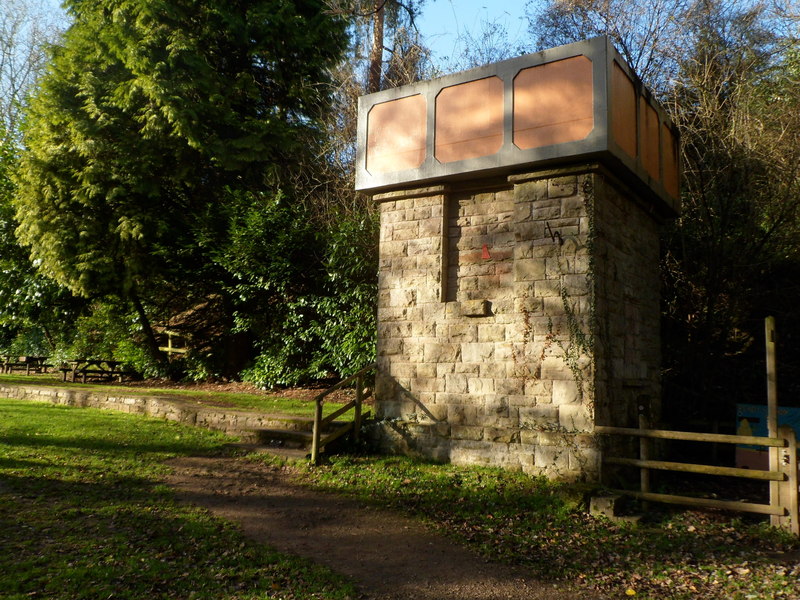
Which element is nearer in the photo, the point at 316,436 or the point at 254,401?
the point at 316,436

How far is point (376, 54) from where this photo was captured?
50.0 ft

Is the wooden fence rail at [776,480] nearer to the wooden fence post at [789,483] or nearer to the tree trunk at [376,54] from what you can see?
the wooden fence post at [789,483]

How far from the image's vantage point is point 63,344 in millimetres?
19500

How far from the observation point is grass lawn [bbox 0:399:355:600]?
457cm

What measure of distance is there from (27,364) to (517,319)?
18.5 meters

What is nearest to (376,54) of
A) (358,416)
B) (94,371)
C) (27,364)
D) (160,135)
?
(160,135)

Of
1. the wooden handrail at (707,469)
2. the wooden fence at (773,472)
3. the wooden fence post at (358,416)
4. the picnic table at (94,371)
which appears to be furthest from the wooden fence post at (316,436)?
the picnic table at (94,371)

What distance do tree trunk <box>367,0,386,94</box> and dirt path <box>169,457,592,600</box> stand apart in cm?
1020

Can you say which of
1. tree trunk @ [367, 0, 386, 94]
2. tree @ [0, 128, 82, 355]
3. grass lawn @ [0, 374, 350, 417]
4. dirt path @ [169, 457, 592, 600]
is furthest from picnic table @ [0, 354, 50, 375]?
dirt path @ [169, 457, 592, 600]

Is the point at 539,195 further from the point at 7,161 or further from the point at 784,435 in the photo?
the point at 7,161

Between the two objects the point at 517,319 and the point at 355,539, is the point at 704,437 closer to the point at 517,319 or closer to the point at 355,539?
the point at 517,319

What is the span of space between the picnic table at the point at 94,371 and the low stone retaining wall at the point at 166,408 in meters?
2.12

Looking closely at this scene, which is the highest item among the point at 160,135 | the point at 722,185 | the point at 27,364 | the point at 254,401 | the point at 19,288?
the point at 160,135

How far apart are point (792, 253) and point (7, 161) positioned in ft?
66.8
